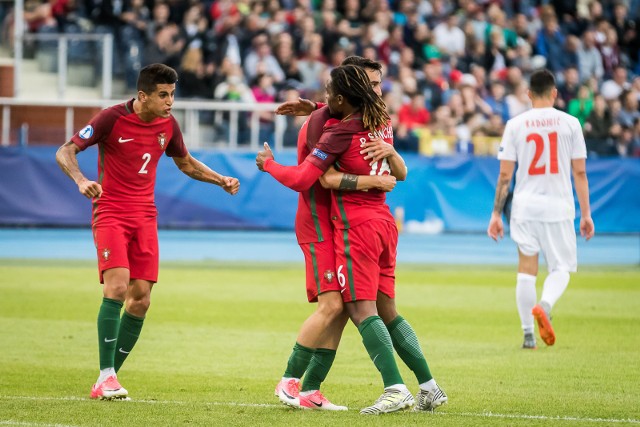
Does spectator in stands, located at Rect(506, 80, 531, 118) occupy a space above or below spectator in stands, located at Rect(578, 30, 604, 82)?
below

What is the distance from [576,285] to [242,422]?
1085cm

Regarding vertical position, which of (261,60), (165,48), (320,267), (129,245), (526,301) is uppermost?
(320,267)

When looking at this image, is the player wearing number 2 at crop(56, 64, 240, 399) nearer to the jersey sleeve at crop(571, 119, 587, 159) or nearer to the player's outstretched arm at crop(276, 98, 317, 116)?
the player's outstretched arm at crop(276, 98, 317, 116)

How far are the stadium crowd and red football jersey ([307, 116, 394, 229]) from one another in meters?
16.8

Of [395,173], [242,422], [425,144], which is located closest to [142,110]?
[395,173]

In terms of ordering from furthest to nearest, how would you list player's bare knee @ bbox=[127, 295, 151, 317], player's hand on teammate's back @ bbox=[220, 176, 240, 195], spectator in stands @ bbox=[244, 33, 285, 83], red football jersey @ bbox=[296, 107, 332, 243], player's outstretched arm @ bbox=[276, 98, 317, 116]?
spectator in stands @ bbox=[244, 33, 285, 83], player's hand on teammate's back @ bbox=[220, 176, 240, 195], player's bare knee @ bbox=[127, 295, 151, 317], player's outstretched arm @ bbox=[276, 98, 317, 116], red football jersey @ bbox=[296, 107, 332, 243]

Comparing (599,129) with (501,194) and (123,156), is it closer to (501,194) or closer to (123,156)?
(501,194)

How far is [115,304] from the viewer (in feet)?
27.7

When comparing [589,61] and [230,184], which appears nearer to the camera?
[230,184]

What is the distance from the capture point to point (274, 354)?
35.6 feet

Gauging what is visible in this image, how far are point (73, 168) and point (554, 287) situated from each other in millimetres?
4858

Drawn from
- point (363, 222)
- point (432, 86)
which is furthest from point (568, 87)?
point (363, 222)

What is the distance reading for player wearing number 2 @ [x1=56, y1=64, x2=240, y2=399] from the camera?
8.47 metres

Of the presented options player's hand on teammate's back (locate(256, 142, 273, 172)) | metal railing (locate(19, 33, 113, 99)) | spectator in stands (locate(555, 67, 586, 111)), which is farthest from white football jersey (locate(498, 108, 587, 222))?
spectator in stands (locate(555, 67, 586, 111))
